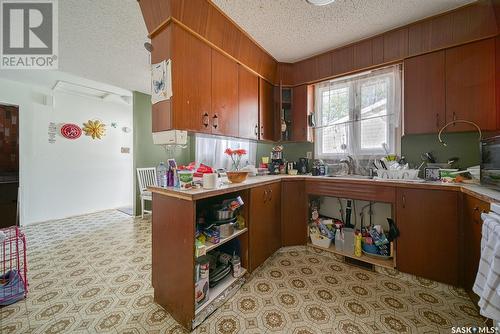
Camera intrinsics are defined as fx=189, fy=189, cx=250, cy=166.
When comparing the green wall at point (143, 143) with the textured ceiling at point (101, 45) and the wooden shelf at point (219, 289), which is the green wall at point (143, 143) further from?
the wooden shelf at point (219, 289)

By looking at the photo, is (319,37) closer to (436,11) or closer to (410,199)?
(436,11)

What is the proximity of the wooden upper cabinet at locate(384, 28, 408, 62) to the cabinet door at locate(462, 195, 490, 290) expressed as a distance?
154cm

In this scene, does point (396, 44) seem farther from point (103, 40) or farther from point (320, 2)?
point (103, 40)

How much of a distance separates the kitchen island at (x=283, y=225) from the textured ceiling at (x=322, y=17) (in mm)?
1580

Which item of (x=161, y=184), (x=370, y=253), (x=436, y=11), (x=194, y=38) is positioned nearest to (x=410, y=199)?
(x=370, y=253)

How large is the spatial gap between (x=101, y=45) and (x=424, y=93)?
359 cm

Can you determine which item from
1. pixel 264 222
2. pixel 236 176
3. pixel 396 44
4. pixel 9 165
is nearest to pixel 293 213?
pixel 264 222

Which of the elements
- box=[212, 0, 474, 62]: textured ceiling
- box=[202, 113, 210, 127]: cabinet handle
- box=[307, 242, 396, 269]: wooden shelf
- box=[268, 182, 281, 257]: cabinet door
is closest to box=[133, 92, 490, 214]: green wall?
box=[268, 182, 281, 257]: cabinet door

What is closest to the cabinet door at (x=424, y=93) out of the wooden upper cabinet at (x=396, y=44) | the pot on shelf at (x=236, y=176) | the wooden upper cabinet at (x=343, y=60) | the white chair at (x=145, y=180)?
the wooden upper cabinet at (x=396, y=44)

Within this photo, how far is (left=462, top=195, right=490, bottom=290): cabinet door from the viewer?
1.29 m

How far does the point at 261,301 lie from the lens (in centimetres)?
149

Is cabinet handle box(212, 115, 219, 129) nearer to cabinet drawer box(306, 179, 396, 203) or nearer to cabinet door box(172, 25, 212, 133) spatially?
cabinet door box(172, 25, 212, 133)

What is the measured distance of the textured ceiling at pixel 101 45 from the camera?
169cm

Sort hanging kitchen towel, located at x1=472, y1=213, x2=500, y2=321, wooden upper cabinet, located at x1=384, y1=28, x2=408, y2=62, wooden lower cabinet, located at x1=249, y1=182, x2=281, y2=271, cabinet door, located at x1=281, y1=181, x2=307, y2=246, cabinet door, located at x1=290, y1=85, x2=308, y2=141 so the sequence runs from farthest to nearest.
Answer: cabinet door, located at x1=290, y1=85, x2=308, y2=141 < cabinet door, located at x1=281, y1=181, x2=307, y2=246 < wooden upper cabinet, located at x1=384, y1=28, x2=408, y2=62 < wooden lower cabinet, located at x1=249, y1=182, x2=281, y2=271 < hanging kitchen towel, located at x1=472, y1=213, x2=500, y2=321
